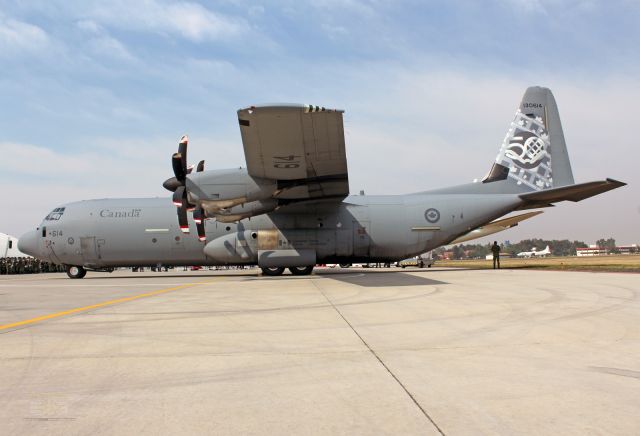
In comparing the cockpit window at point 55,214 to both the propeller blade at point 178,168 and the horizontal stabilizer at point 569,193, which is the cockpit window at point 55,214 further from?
the horizontal stabilizer at point 569,193

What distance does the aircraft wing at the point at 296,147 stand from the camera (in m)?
13.8

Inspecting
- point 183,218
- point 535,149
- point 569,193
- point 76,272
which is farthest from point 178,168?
point 535,149

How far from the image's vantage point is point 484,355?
17.4ft

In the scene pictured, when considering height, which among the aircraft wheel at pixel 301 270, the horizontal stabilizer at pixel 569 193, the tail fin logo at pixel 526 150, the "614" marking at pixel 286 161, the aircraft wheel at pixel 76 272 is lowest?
the aircraft wheel at pixel 301 270

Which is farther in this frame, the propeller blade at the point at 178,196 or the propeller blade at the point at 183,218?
the propeller blade at the point at 183,218

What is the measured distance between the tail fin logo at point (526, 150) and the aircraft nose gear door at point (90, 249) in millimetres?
22615

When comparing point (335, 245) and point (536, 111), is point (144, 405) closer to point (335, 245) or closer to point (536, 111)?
point (335, 245)

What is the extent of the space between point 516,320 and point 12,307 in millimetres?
11026

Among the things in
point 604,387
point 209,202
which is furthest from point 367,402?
point 209,202

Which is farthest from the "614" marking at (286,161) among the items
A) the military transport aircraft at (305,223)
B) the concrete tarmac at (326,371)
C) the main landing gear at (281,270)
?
the concrete tarmac at (326,371)

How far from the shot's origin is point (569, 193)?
22172 millimetres

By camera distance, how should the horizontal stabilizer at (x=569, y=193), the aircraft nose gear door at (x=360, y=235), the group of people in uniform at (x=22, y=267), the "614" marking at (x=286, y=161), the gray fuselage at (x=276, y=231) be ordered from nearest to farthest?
1. the "614" marking at (x=286, y=161)
2. the horizontal stabilizer at (x=569, y=193)
3. the gray fuselage at (x=276, y=231)
4. the aircraft nose gear door at (x=360, y=235)
5. the group of people in uniform at (x=22, y=267)

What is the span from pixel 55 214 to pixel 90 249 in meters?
3.10

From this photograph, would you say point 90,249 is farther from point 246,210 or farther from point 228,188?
point 228,188
